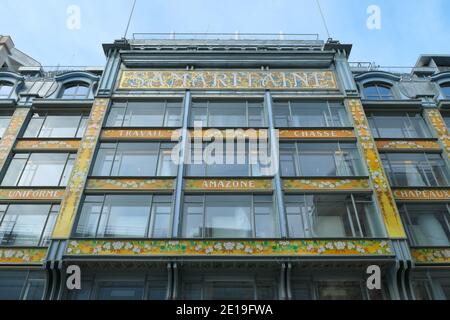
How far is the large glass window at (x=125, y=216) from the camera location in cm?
1638

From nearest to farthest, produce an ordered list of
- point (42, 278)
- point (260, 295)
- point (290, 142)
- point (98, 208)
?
1. point (260, 295)
2. point (42, 278)
3. point (98, 208)
4. point (290, 142)

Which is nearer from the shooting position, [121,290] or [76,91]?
[121,290]

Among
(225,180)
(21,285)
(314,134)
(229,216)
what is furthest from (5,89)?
(314,134)

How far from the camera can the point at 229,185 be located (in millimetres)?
17938

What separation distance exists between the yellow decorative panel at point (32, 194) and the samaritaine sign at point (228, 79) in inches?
304

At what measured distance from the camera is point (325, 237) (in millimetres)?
15719

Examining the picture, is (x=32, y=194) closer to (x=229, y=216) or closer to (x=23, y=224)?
(x=23, y=224)

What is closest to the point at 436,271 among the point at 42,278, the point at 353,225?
the point at 353,225

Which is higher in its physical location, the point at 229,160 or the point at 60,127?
the point at 60,127

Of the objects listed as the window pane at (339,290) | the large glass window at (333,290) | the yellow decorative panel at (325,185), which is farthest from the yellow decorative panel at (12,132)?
the window pane at (339,290)

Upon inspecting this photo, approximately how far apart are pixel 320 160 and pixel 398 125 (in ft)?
22.2

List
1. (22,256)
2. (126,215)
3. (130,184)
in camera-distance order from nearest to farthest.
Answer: (22,256), (126,215), (130,184)
